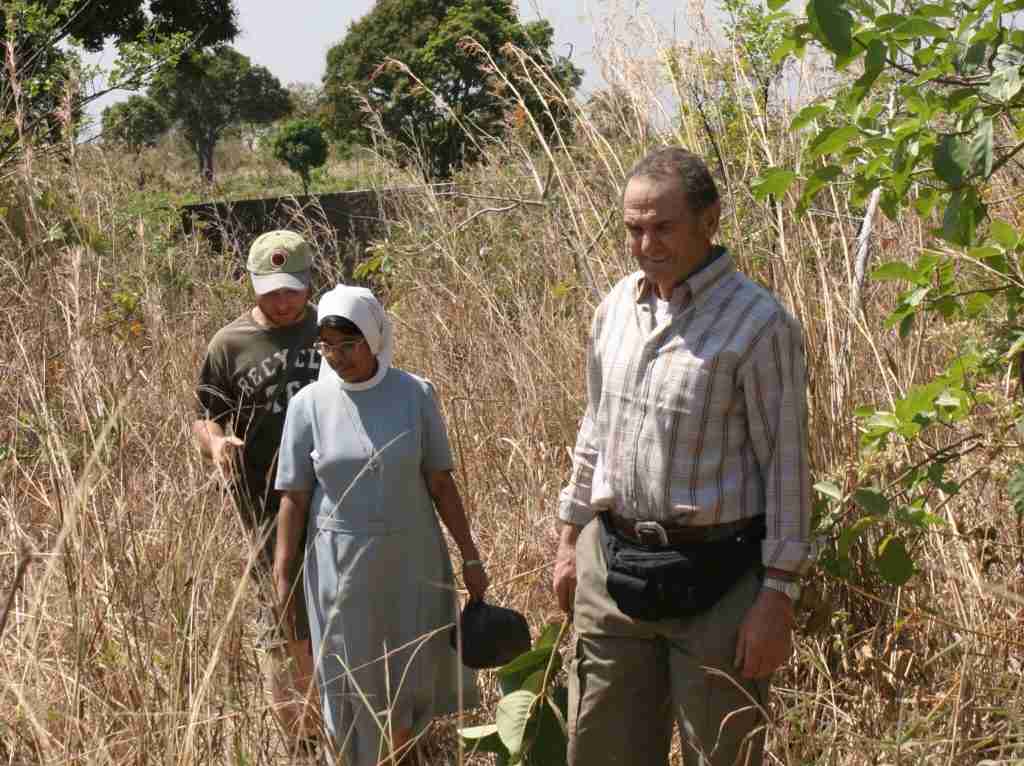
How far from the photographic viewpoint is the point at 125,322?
5004 millimetres

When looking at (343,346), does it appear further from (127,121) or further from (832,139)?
(127,121)

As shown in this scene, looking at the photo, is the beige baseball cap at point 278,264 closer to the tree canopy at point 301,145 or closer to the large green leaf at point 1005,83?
the large green leaf at point 1005,83

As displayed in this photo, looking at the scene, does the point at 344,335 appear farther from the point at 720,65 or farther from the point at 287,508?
the point at 720,65

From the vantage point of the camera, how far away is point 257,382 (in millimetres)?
3465

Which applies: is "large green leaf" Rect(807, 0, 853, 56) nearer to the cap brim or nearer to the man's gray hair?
the man's gray hair

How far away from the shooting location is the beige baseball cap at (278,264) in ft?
11.3

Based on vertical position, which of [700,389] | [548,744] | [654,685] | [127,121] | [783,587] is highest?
[127,121]

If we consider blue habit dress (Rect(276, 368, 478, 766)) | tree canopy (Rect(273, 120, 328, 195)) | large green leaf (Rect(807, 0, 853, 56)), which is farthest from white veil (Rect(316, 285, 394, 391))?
tree canopy (Rect(273, 120, 328, 195))

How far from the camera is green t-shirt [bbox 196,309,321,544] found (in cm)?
347

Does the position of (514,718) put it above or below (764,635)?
below

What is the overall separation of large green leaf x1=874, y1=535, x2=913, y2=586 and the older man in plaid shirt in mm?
207

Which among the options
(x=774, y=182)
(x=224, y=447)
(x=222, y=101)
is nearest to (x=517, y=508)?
(x=224, y=447)

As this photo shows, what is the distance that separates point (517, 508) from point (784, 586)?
73.6 inches

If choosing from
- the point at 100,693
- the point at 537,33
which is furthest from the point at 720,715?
the point at 537,33
